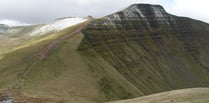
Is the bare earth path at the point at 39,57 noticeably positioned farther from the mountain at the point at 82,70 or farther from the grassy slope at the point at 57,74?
the grassy slope at the point at 57,74

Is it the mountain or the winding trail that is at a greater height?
the winding trail

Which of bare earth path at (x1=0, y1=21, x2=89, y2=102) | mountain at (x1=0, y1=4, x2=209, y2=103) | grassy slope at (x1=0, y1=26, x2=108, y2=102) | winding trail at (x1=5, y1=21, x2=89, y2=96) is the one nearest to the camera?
bare earth path at (x1=0, y1=21, x2=89, y2=102)

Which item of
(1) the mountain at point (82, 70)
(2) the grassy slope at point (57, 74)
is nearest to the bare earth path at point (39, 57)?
→ (1) the mountain at point (82, 70)

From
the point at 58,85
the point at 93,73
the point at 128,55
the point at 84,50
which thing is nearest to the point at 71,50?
the point at 84,50

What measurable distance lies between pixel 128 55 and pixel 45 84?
6588cm

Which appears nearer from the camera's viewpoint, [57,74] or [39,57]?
[57,74]

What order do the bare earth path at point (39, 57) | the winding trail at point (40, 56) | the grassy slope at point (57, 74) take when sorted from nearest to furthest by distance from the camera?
the bare earth path at point (39, 57)
the winding trail at point (40, 56)
the grassy slope at point (57, 74)

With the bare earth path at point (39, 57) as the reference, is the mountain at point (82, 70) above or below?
below

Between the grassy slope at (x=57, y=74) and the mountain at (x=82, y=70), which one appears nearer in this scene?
the grassy slope at (x=57, y=74)

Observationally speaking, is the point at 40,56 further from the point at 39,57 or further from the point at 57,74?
the point at 57,74

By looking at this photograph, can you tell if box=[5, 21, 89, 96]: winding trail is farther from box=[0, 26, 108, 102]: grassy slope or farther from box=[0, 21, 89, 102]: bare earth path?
box=[0, 26, 108, 102]: grassy slope

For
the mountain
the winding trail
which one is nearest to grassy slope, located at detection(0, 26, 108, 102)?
the mountain

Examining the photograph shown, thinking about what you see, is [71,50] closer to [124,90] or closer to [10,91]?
[124,90]

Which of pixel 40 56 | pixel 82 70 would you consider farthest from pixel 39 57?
pixel 82 70
